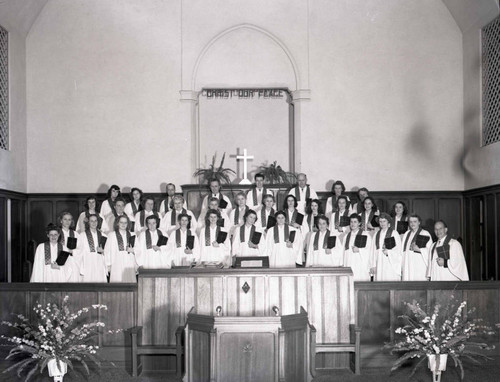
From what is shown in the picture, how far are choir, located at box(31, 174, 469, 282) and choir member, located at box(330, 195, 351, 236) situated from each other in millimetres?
17

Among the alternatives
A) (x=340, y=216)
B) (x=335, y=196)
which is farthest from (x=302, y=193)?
(x=340, y=216)

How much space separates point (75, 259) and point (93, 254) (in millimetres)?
625

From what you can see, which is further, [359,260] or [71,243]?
[359,260]

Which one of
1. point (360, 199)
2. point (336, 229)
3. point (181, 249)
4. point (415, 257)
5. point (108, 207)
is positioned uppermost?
point (360, 199)

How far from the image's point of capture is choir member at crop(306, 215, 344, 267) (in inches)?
361

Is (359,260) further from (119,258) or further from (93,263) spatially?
(93,263)

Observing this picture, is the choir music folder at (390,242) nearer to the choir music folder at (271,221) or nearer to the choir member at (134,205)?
the choir music folder at (271,221)

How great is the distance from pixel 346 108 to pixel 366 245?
4.29 metres

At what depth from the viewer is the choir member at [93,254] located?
30.9ft

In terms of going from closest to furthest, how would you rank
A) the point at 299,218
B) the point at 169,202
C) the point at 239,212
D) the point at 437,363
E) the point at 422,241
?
the point at 437,363, the point at 422,241, the point at 299,218, the point at 239,212, the point at 169,202

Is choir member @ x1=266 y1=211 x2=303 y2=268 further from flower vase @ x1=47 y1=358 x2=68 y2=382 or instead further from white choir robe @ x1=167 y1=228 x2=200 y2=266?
flower vase @ x1=47 y1=358 x2=68 y2=382

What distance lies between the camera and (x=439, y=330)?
639cm

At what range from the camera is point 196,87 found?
12.9 meters

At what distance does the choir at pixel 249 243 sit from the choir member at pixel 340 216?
0.06 ft
